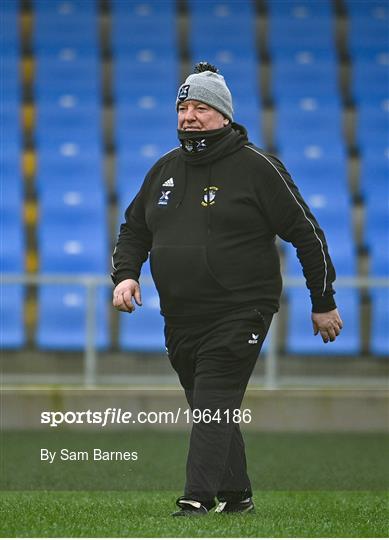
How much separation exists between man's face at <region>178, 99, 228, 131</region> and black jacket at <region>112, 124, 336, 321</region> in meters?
0.05

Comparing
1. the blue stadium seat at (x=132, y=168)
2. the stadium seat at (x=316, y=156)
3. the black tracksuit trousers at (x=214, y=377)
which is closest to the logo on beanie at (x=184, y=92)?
the black tracksuit trousers at (x=214, y=377)

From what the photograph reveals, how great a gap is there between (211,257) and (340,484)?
2.50 m

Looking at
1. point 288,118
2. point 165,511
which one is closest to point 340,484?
point 165,511

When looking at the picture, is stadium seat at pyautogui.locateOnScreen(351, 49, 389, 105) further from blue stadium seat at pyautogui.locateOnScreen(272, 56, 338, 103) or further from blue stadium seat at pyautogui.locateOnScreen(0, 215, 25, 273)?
blue stadium seat at pyautogui.locateOnScreen(0, 215, 25, 273)

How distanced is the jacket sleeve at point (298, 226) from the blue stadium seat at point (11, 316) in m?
5.19

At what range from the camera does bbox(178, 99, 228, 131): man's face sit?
200 inches

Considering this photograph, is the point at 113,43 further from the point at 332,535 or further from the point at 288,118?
the point at 332,535

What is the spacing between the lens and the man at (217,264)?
4.98m

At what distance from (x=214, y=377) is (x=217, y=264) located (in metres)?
0.42

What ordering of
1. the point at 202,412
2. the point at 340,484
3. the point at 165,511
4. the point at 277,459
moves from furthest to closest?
1. the point at 277,459
2. the point at 340,484
3. the point at 165,511
4. the point at 202,412

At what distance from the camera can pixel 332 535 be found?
15.1 ft

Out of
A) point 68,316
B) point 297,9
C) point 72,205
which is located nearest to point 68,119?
point 72,205

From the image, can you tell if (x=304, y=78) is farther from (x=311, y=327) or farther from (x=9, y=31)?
(x=311, y=327)

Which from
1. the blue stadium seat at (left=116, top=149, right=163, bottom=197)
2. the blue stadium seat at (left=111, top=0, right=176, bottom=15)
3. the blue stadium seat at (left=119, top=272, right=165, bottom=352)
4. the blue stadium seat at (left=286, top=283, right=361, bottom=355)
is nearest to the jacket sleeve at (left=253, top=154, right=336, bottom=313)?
the blue stadium seat at (left=286, top=283, right=361, bottom=355)
